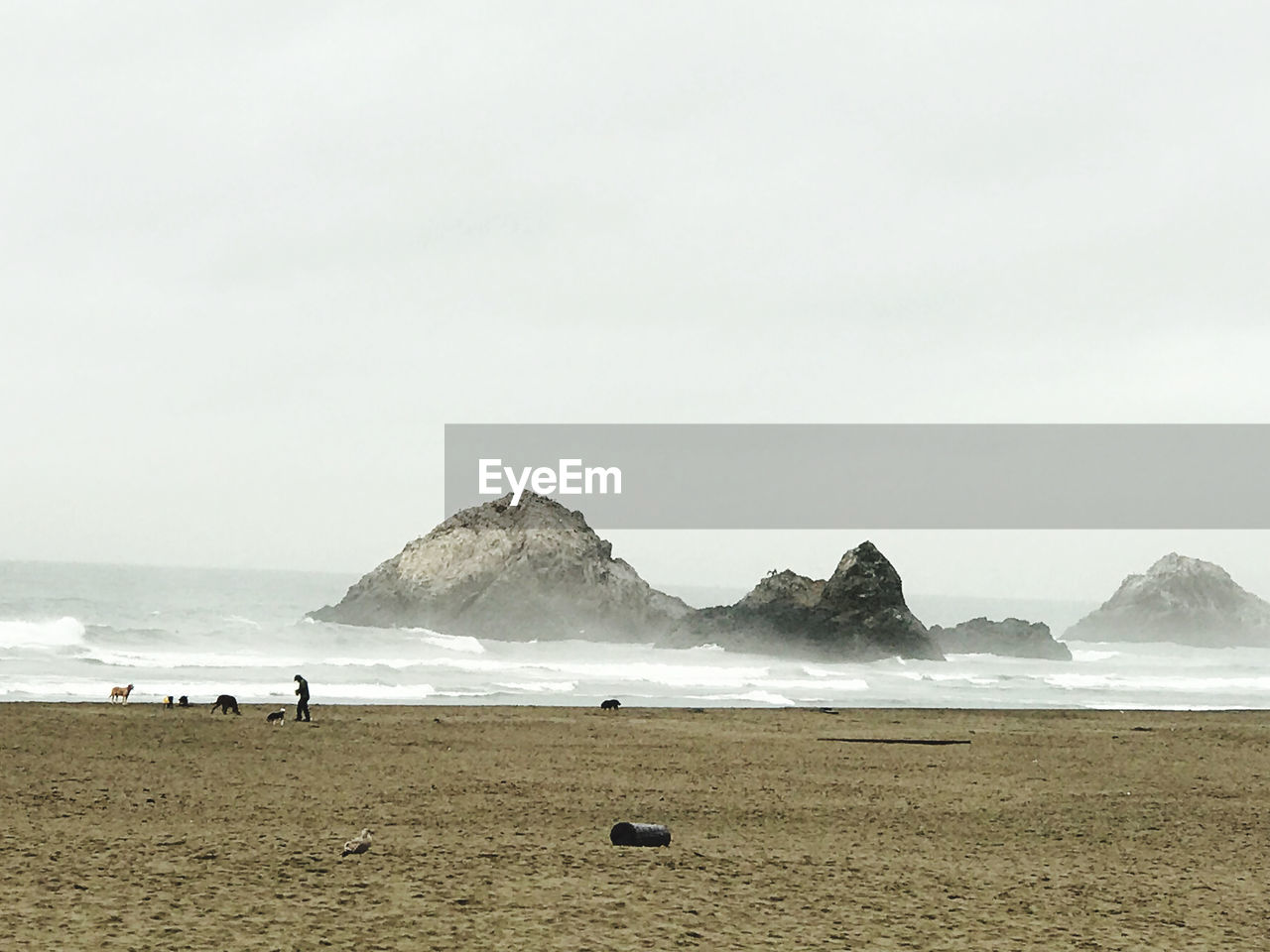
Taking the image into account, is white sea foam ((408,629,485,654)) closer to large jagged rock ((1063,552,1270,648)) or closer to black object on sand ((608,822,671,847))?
black object on sand ((608,822,671,847))

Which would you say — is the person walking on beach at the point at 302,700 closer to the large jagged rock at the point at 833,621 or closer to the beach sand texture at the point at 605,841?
the beach sand texture at the point at 605,841

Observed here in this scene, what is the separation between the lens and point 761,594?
251 ft

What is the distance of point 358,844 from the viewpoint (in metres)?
12.5

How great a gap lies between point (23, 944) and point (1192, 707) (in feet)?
150

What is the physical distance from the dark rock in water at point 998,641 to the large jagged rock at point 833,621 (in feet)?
26.7

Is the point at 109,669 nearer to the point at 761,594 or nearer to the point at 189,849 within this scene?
the point at 189,849

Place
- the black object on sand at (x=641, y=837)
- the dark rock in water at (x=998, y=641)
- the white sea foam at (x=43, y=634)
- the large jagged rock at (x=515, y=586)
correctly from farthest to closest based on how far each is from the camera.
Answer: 1. the dark rock in water at (x=998, y=641)
2. the large jagged rock at (x=515, y=586)
3. the white sea foam at (x=43, y=634)
4. the black object on sand at (x=641, y=837)

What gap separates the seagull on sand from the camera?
12.4 metres

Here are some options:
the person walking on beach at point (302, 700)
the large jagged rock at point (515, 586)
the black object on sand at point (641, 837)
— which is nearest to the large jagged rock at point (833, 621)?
the large jagged rock at point (515, 586)

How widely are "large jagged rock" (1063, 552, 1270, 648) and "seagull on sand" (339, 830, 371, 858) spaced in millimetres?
121022

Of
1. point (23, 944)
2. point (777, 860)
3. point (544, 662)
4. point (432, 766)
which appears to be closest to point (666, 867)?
point (777, 860)

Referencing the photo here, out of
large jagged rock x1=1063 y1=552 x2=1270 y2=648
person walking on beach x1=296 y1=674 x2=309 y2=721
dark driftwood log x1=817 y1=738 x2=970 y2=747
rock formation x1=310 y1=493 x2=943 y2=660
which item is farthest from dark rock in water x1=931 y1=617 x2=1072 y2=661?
person walking on beach x1=296 y1=674 x2=309 y2=721

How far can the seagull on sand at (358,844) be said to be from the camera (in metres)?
12.4

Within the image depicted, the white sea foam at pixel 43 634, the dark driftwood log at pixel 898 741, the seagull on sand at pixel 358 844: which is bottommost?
the dark driftwood log at pixel 898 741
